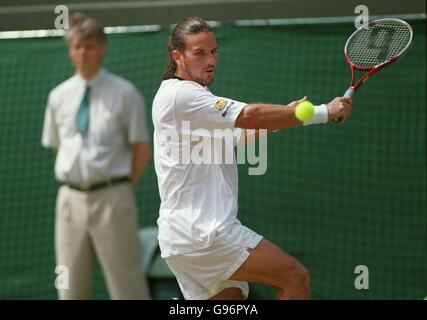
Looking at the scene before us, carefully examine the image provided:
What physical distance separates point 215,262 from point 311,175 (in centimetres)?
269

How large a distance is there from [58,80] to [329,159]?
2.06 meters

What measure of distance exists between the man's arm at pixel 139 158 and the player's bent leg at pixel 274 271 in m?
2.28

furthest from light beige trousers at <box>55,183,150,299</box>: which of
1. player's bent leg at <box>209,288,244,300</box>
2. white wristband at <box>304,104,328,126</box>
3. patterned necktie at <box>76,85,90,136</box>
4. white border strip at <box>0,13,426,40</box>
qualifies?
white wristband at <box>304,104,328,126</box>

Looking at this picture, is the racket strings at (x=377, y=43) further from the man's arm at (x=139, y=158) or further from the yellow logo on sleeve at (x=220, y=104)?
the man's arm at (x=139, y=158)

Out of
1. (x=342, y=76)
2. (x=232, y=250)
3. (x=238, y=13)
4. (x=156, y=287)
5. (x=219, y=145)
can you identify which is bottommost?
(x=156, y=287)

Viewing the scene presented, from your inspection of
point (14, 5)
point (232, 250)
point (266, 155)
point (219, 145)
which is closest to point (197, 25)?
point (219, 145)

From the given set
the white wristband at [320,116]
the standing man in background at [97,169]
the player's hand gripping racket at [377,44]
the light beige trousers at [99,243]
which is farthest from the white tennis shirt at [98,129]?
the white wristband at [320,116]

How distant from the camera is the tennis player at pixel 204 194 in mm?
4609

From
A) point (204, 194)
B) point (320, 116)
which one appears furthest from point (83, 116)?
point (320, 116)

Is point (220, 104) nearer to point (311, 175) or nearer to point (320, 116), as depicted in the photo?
point (320, 116)

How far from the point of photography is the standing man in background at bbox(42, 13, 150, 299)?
6754 mm

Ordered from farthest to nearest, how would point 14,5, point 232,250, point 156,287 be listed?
point 14,5 < point 156,287 < point 232,250

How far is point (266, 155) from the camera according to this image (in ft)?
23.8

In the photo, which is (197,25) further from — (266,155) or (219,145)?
(266,155)
